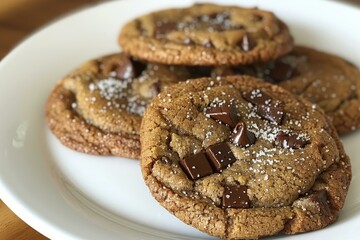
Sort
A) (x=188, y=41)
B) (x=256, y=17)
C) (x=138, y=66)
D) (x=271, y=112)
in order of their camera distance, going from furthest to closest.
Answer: (x=256, y=17)
(x=138, y=66)
(x=188, y=41)
(x=271, y=112)

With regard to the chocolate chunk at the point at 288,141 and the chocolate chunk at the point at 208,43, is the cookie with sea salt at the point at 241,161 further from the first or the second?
the chocolate chunk at the point at 208,43

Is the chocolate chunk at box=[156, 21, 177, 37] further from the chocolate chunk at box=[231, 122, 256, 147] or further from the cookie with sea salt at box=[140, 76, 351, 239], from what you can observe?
the chocolate chunk at box=[231, 122, 256, 147]

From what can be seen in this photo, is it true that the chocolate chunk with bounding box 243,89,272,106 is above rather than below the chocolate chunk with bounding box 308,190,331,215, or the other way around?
above

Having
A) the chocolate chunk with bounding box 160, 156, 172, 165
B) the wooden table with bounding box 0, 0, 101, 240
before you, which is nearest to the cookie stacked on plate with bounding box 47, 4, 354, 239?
the chocolate chunk with bounding box 160, 156, 172, 165

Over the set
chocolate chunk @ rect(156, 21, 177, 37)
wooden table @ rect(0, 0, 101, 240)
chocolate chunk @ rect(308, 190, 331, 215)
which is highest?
chocolate chunk @ rect(156, 21, 177, 37)

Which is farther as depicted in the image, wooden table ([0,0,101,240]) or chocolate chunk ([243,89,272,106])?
wooden table ([0,0,101,240])

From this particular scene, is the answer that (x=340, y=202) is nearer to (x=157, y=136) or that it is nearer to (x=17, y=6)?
(x=157, y=136)

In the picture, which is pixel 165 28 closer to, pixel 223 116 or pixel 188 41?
pixel 188 41

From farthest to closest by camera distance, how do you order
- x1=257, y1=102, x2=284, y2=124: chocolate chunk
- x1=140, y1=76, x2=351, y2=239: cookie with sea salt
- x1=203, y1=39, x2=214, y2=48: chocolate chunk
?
x1=203, y1=39, x2=214, y2=48: chocolate chunk, x1=257, y1=102, x2=284, y2=124: chocolate chunk, x1=140, y1=76, x2=351, y2=239: cookie with sea salt

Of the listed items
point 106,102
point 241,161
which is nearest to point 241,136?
point 241,161
